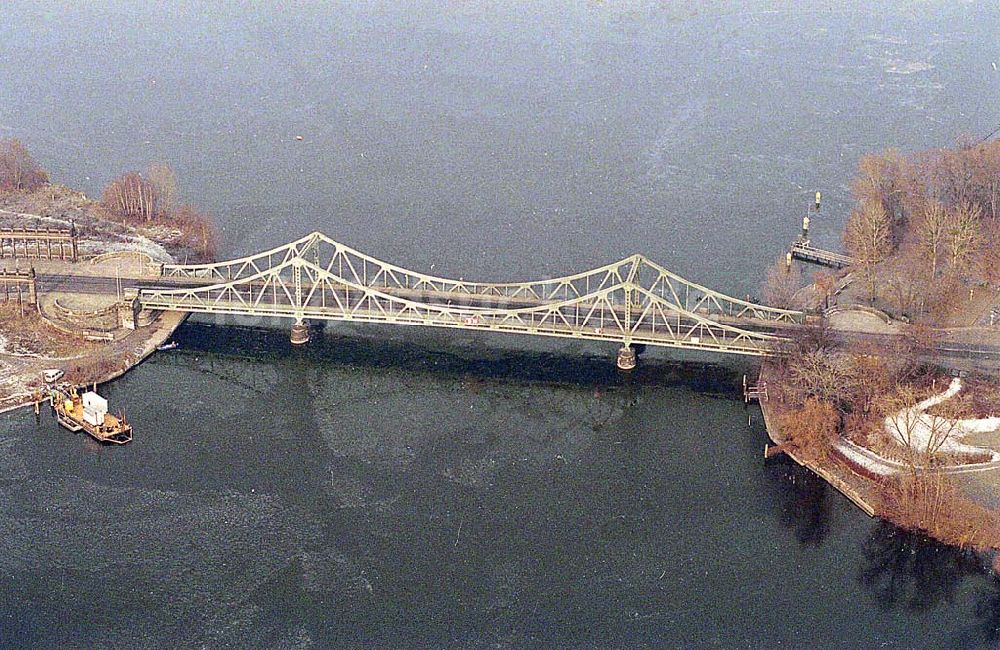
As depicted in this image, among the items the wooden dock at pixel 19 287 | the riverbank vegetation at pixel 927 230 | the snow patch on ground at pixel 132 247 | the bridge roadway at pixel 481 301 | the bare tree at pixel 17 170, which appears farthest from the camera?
the bare tree at pixel 17 170

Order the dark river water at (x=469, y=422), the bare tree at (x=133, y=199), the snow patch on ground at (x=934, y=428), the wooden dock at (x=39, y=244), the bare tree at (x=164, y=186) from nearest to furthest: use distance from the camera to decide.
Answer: the dark river water at (x=469, y=422) → the snow patch on ground at (x=934, y=428) → the wooden dock at (x=39, y=244) → the bare tree at (x=133, y=199) → the bare tree at (x=164, y=186)

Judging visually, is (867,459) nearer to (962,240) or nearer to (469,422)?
(469,422)

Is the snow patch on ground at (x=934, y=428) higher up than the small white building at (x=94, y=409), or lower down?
higher up

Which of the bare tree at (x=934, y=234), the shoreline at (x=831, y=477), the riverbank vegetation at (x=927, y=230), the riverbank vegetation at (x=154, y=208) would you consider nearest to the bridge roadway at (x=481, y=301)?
the riverbank vegetation at (x=927, y=230)

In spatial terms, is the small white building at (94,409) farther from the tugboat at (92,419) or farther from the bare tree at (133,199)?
the bare tree at (133,199)

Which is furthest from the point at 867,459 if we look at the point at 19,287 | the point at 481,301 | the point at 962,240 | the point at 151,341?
the point at 19,287

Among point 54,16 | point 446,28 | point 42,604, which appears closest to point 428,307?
point 42,604
